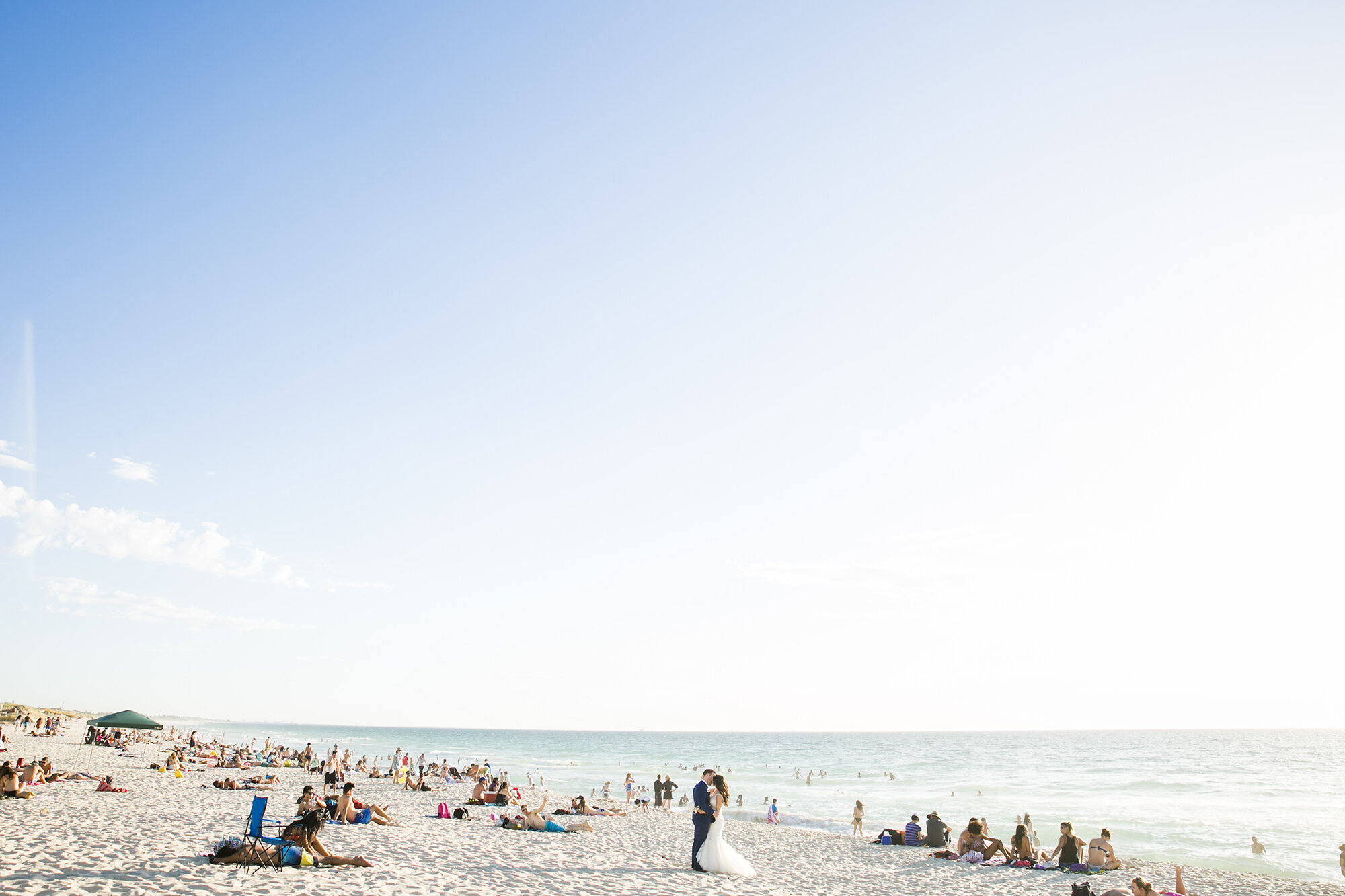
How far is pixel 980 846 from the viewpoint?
1703 cm

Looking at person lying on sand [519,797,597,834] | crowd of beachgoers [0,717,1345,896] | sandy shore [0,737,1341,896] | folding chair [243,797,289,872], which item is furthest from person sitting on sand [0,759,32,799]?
person lying on sand [519,797,597,834]

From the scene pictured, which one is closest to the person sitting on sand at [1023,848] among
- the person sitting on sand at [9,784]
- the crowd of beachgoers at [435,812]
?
the crowd of beachgoers at [435,812]

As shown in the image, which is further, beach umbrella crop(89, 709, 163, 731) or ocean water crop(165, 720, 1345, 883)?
beach umbrella crop(89, 709, 163, 731)

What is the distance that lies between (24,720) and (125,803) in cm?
5332

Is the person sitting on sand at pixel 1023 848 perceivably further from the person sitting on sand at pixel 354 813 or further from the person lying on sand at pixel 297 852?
the person sitting on sand at pixel 354 813

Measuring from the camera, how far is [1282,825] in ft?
98.6

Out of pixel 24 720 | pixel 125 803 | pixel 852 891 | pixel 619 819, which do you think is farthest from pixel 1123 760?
pixel 24 720

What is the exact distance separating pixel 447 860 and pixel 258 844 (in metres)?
3.25

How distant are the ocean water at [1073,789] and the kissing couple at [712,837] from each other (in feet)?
50.7

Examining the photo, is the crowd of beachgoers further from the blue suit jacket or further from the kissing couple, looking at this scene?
the blue suit jacket

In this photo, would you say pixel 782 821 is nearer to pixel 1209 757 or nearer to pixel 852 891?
pixel 852 891

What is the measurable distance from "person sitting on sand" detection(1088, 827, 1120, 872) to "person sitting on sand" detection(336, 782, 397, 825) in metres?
15.4

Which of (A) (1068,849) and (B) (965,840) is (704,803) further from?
(A) (1068,849)

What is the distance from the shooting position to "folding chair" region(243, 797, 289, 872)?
10.5 metres
